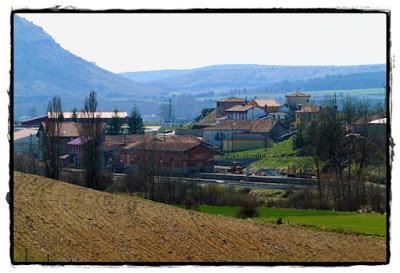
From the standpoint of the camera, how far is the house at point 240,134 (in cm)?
3497

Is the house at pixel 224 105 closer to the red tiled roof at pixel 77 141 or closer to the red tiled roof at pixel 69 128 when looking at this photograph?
the red tiled roof at pixel 69 128

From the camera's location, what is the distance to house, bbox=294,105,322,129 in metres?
28.3

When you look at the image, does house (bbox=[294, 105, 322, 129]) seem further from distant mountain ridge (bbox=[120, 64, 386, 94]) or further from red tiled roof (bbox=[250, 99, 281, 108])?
distant mountain ridge (bbox=[120, 64, 386, 94])

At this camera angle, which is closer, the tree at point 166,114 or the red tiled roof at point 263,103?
the tree at point 166,114

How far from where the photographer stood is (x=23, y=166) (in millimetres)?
15953

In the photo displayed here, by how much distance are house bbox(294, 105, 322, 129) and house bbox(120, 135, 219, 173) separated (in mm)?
4127

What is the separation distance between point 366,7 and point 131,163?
17.3 meters

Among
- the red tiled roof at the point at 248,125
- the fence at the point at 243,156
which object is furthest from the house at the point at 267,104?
the fence at the point at 243,156

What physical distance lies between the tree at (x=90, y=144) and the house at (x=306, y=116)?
982 centimetres

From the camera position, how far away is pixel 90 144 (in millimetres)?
17016

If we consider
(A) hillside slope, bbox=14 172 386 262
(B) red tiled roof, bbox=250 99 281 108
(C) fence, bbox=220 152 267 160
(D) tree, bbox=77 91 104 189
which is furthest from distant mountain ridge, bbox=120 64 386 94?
(A) hillside slope, bbox=14 172 386 262

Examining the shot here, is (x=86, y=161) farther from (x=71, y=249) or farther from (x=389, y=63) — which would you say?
(x=389, y=63)

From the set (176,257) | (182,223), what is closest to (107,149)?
(182,223)

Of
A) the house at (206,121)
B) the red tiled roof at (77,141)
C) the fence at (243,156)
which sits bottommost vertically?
the fence at (243,156)
